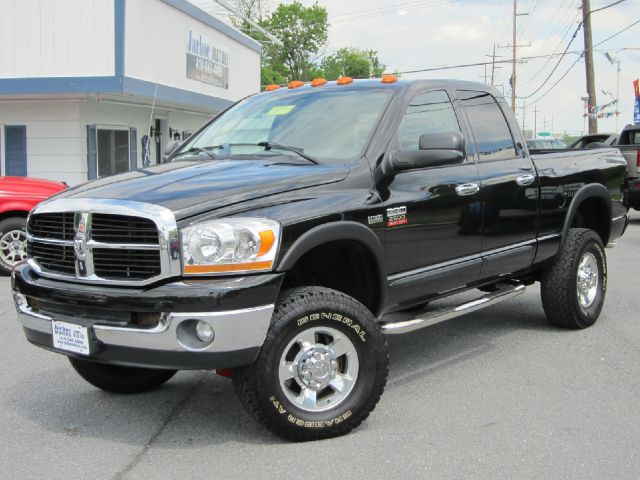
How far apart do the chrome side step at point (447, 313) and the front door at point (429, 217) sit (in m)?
0.14

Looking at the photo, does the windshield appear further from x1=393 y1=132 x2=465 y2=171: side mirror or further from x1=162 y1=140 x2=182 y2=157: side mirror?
x1=393 y1=132 x2=465 y2=171: side mirror

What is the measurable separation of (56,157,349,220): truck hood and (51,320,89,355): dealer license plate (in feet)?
2.22

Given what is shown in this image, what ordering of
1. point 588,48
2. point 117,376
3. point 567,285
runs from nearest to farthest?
point 117,376, point 567,285, point 588,48

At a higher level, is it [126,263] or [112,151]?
[112,151]

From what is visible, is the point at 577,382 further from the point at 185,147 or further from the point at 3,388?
the point at 3,388

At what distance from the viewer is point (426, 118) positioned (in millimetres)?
5141

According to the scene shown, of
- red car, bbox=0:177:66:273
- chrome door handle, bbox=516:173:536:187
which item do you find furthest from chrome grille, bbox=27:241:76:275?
red car, bbox=0:177:66:273

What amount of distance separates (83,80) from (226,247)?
13.7m

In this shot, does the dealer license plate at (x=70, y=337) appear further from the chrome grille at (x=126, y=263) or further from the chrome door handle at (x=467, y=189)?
the chrome door handle at (x=467, y=189)

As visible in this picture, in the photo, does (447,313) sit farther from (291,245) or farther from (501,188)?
(291,245)

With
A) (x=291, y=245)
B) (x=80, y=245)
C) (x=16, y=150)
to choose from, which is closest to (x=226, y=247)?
(x=291, y=245)

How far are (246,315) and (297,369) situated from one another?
51 cm

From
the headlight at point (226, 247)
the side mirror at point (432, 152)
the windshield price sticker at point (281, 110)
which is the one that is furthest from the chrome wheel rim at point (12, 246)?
the headlight at point (226, 247)

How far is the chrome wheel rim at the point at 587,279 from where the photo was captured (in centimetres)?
662
